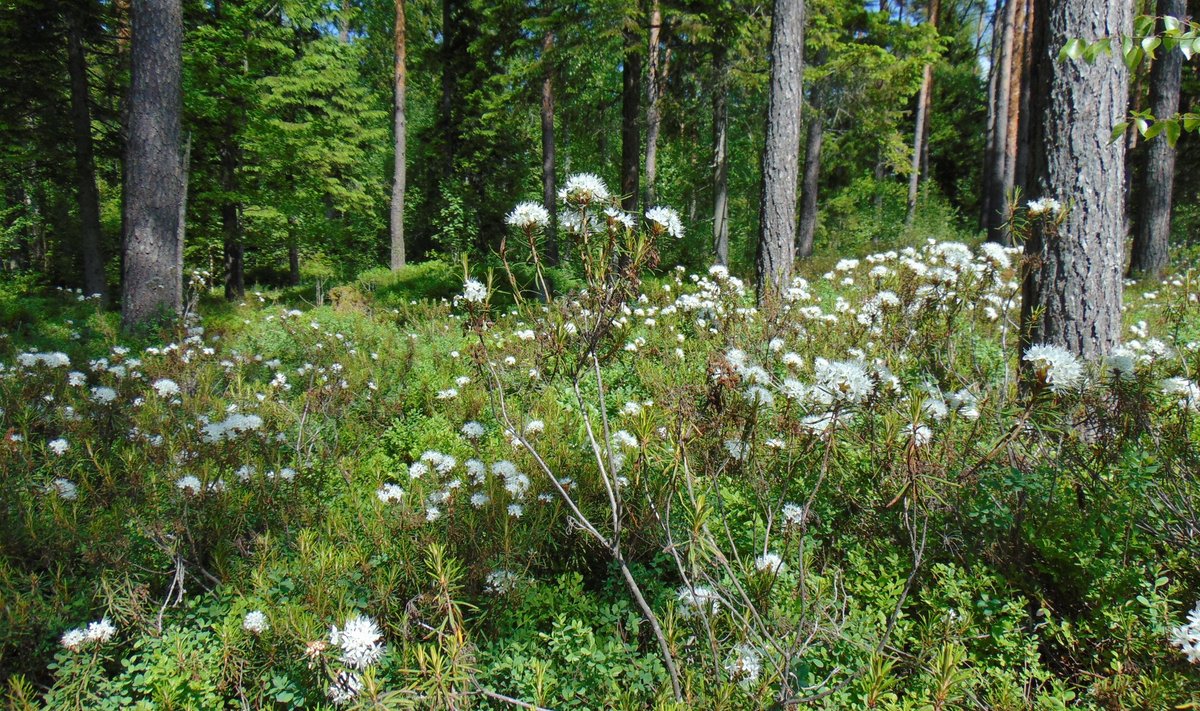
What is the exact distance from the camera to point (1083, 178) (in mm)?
3506

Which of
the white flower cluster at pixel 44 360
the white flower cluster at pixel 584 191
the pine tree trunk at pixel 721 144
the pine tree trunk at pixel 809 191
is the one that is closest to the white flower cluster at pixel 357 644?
the white flower cluster at pixel 584 191

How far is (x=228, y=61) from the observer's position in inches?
496

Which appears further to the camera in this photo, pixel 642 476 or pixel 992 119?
pixel 992 119

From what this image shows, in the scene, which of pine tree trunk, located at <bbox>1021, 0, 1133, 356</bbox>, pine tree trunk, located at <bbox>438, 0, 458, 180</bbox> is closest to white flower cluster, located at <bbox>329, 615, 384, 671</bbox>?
pine tree trunk, located at <bbox>1021, 0, 1133, 356</bbox>

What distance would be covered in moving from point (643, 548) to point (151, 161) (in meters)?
8.15

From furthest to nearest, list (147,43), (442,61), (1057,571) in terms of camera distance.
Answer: (442,61), (147,43), (1057,571)

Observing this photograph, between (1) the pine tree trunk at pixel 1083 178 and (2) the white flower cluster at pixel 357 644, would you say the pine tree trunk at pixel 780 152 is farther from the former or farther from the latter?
(2) the white flower cluster at pixel 357 644

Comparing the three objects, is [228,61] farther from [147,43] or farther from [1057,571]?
[1057,571]

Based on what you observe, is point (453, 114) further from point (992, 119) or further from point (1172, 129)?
point (1172, 129)

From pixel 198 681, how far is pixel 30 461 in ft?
7.10

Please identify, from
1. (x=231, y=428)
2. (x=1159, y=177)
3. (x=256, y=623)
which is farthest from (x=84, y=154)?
(x=1159, y=177)

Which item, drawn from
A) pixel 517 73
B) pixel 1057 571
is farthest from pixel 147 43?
pixel 1057 571

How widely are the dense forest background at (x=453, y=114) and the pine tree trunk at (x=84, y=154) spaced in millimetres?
45

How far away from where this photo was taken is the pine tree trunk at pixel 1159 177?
902 cm
